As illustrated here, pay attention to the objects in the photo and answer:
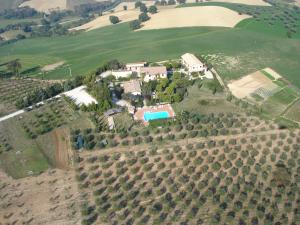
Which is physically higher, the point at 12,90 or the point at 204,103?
the point at 12,90

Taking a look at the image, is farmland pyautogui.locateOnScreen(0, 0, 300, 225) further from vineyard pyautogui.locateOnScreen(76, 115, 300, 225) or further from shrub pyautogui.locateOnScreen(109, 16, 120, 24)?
shrub pyautogui.locateOnScreen(109, 16, 120, 24)

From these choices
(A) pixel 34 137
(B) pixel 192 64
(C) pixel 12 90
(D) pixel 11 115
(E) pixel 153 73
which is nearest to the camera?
(A) pixel 34 137

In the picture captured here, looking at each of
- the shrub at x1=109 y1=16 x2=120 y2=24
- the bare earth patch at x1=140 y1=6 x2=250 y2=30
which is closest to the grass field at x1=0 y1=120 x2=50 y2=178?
the bare earth patch at x1=140 y1=6 x2=250 y2=30

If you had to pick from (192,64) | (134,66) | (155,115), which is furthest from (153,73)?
(155,115)

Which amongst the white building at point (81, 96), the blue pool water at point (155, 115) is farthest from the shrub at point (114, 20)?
the blue pool water at point (155, 115)

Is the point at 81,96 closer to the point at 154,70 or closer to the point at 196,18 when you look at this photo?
the point at 154,70

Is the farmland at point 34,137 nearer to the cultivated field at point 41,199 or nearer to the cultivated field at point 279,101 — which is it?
the cultivated field at point 41,199

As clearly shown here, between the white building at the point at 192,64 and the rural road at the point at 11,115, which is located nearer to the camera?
the rural road at the point at 11,115
